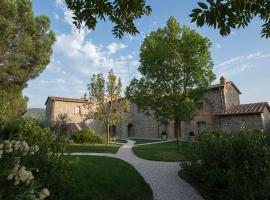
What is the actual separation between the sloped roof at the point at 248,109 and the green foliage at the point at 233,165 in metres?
18.1

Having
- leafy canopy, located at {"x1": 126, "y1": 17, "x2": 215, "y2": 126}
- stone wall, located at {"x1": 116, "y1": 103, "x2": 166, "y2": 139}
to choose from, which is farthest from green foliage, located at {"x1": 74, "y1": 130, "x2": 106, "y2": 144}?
leafy canopy, located at {"x1": 126, "y1": 17, "x2": 215, "y2": 126}

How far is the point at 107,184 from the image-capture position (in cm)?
870

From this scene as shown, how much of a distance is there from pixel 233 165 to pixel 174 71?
30.1ft

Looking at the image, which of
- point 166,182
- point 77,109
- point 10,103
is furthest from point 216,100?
point 10,103

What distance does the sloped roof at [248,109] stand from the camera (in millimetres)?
25391

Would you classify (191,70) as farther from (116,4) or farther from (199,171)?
(116,4)

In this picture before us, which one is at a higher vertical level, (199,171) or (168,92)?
(168,92)

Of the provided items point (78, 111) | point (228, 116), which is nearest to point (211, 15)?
point (228, 116)

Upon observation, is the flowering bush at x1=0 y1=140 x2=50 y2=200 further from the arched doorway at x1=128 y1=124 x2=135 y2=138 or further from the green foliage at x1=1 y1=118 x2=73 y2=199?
the arched doorway at x1=128 y1=124 x2=135 y2=138

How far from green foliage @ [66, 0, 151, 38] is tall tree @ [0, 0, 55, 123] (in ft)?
44.0

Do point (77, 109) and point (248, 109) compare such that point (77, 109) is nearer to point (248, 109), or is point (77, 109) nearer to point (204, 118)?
point (204, 118)

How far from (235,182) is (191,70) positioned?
10199 mm

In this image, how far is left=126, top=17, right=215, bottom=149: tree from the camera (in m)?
15.5

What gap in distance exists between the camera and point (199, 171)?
9016 millimetres
